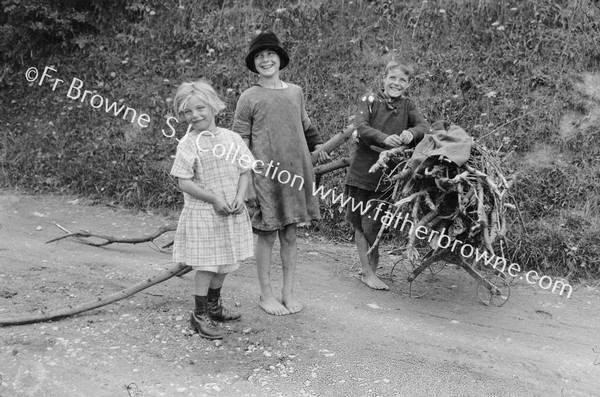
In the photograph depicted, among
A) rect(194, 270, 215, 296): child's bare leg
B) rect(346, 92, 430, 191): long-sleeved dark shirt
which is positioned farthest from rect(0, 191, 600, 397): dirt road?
rect(346, 92, 430, 191): long-sleeved dark shirt

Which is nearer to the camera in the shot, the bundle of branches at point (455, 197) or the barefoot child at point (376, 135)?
the bundle of branches at point (455, 197)

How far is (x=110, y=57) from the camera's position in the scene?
795cm

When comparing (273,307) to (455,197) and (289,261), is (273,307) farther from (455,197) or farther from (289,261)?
(455,197)

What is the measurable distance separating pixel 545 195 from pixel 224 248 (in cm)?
321

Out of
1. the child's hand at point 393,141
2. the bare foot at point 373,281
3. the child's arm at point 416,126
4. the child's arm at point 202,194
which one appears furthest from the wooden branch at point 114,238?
the child's arm at point 416,126

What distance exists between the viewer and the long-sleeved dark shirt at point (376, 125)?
406 cm

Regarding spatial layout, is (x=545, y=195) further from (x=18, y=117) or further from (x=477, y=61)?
(x=18, y=117)

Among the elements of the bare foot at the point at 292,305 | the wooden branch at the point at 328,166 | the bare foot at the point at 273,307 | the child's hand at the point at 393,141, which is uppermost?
the child's hand at the point at 393,141

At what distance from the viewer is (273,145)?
3.64m

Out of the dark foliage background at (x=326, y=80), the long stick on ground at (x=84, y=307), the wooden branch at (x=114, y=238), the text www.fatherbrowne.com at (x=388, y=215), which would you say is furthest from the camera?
the dark foliage background at (x=326, y=80)

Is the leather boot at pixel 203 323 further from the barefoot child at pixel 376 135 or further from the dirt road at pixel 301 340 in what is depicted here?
the barefoot child at pixel 376 135

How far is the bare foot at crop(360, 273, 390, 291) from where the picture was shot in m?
4.33

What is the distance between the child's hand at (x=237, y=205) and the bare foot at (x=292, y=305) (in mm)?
827

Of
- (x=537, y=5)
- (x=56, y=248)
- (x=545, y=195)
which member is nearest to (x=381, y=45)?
(x=537, y=5)
